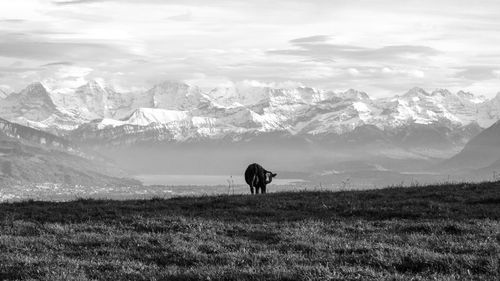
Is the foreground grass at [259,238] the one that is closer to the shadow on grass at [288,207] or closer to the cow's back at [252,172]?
the shadow on grass at [288,207]

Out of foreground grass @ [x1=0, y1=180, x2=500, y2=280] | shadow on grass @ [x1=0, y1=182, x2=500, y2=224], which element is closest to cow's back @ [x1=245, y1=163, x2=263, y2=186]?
shadow on grass @ [x1=0, y1=182, x2=500, y2=224]

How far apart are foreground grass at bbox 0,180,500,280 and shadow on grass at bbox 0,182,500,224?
5cm

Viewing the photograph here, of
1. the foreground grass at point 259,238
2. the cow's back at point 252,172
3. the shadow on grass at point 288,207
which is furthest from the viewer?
the cow's back at point 252,172

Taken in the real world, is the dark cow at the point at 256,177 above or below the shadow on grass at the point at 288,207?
above

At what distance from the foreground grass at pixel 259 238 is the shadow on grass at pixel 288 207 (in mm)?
48

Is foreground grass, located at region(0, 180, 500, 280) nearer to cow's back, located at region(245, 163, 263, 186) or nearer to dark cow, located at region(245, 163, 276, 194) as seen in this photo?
cow's back, located at region(245, 163, 263, 186)

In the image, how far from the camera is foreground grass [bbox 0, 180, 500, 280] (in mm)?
14961

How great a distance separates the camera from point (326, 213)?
25266 millimetres

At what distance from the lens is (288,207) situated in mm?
26938

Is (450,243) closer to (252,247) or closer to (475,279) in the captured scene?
(475,279)

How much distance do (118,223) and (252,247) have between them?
6.67 m

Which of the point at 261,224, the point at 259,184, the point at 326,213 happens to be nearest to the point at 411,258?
the point at 261,224

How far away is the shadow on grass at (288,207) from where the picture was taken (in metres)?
24.2

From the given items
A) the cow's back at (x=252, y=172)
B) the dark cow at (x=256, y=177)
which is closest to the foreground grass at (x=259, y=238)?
the cow's back at (x=252, y=172)
